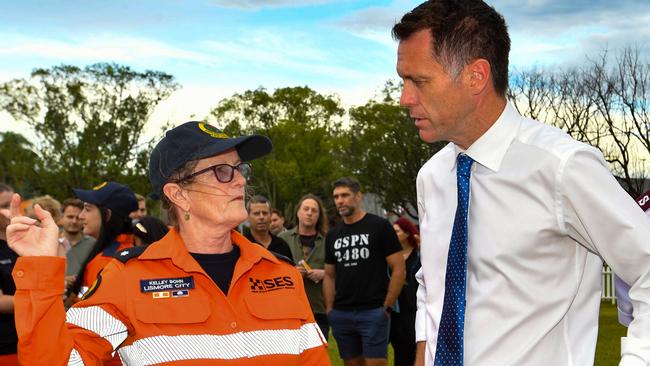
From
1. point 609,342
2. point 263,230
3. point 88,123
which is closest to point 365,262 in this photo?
point 263,230

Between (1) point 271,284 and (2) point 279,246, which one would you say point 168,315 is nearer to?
(1) point 271,284

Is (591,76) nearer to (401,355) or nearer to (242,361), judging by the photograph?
(401,355)

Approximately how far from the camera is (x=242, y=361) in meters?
3.41

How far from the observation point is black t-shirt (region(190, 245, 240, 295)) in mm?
3643

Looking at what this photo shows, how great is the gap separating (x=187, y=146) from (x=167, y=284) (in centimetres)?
62

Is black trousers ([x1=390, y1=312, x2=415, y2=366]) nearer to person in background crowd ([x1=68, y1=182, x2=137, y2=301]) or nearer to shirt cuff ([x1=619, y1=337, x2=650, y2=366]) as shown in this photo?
person in background crowd ([x1=68, y1=182, x2=137, y2=301])

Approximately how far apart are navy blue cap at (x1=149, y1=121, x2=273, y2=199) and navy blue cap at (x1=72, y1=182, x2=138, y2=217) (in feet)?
12.6

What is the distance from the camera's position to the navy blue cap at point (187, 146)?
12.2 feet

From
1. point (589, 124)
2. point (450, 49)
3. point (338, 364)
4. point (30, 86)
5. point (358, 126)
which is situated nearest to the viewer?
point (450, 49)

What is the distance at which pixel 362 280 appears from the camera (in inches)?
420

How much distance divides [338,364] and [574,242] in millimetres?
11054

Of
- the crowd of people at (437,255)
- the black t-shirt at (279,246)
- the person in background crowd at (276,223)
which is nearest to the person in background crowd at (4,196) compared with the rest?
the black t-shirt at (279,246)

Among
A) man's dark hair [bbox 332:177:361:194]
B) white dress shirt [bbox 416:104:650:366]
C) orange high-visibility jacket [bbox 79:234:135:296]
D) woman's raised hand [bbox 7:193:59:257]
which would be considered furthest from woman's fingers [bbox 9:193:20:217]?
man's dark hair [bbox 332:177:361:194]

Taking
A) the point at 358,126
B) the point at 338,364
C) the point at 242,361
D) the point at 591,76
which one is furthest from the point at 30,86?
the point at 242,361
